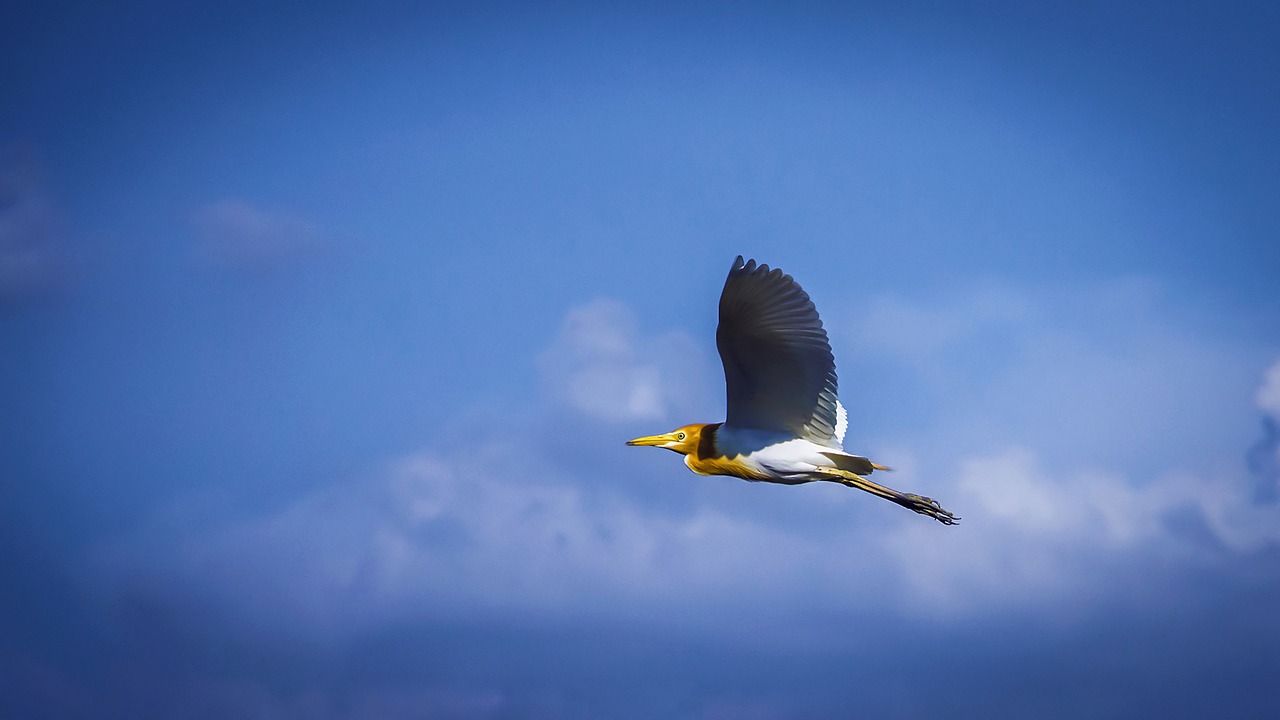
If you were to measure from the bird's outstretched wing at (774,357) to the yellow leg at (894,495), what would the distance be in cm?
70

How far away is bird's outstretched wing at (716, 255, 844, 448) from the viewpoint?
65.5 feet

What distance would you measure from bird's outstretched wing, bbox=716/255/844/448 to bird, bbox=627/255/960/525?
2 cm

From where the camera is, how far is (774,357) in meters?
20.7

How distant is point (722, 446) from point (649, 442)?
1578 millimetres

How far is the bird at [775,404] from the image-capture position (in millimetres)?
20094

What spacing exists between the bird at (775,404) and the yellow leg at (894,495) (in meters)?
0.02

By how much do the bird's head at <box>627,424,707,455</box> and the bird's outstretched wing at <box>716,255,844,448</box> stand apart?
30.3 inches

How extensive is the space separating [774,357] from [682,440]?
2.85 m

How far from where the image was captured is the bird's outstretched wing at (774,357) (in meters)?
20.0

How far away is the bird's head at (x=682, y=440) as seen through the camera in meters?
22.5

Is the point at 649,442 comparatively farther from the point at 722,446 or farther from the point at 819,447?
the point at 819,447

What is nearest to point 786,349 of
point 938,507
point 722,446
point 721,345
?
point 721,345

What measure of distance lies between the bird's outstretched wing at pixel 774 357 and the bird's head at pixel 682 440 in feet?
2.52

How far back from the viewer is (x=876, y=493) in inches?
858
